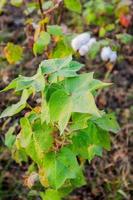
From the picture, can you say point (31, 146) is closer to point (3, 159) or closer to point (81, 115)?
point (81, 115)

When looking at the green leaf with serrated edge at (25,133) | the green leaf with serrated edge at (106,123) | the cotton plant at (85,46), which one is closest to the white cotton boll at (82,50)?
the cotton plant at (85,46)

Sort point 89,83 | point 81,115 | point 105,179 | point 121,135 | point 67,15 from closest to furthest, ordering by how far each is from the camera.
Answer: point 89,83
point 81,115
point 105,179
point 121,135
point 67,15

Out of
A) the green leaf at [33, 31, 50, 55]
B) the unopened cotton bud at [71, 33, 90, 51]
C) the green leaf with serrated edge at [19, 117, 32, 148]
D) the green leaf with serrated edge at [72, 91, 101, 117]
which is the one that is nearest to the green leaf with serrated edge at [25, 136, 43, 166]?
the green leaf with serrated edge at [19, 117, 32, 148]

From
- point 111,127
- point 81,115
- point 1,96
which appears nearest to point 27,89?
point 81,115

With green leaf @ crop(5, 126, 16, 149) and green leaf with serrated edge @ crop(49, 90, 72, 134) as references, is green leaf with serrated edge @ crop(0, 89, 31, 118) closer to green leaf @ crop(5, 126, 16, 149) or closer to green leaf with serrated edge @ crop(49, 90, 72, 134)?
green leaf with serrated edge @ crop(49, 90, 72, 134)

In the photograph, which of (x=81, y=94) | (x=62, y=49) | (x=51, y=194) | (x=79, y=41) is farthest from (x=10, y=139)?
(x=81, y=94)

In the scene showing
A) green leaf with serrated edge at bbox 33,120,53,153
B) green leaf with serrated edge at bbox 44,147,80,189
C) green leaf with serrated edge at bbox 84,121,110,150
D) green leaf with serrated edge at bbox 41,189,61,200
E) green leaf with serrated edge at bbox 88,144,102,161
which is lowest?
green leaf with serrated edge at bbox 41,189,61,200
